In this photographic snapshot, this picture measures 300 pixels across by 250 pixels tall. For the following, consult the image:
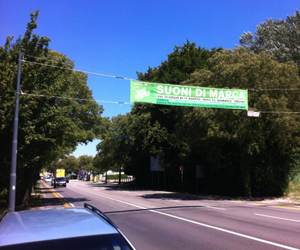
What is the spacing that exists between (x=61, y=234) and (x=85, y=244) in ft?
0.80

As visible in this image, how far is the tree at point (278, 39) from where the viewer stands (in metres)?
38.6

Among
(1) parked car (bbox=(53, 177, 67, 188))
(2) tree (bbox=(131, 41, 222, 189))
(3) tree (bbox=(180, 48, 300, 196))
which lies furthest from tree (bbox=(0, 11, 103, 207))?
(1) parked car (bbox=(53, 177, 67, 188))

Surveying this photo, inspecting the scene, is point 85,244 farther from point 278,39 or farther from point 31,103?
point 278,39

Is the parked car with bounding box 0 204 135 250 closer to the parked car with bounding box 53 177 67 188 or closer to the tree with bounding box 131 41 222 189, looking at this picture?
the tree with bounding box 131 41 222 189

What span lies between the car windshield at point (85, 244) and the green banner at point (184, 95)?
10.6m

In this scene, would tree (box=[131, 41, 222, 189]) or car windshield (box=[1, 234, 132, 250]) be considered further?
tree (box=[131, 41, 222, 189])

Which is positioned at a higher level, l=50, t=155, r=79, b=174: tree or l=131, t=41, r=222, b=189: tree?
l=131, t=41, r=222, b=189: tree

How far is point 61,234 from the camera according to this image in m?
2.43

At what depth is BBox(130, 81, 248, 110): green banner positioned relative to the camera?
13070mm

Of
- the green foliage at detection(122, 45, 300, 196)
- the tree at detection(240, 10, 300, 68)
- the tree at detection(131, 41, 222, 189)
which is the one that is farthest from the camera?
the tree at detection(240, 10, 300, 68)

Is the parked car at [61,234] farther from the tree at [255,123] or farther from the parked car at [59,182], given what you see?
the parked car at [59,182]

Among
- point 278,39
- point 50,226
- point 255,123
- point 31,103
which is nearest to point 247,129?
point 255,123

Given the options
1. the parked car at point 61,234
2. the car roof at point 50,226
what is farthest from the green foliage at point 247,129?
the parked car at point 61,234

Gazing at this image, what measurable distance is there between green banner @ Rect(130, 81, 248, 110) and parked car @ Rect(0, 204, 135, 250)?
33.4 ft
